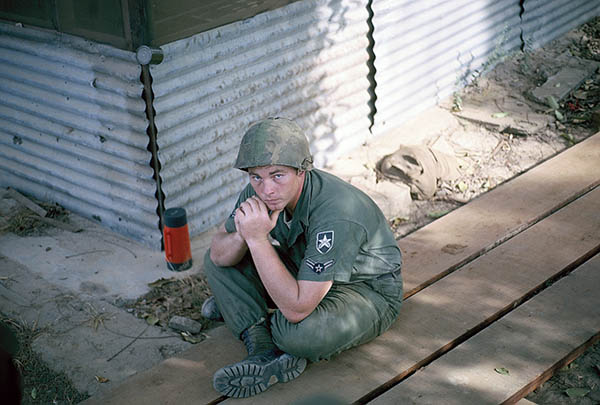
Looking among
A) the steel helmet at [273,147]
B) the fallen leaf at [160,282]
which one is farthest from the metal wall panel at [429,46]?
the steel helmet at [273,147]

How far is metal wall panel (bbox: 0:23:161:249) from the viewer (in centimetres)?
520

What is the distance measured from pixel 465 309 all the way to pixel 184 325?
1548mm

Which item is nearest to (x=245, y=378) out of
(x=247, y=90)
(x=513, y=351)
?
(x=513, y=351)

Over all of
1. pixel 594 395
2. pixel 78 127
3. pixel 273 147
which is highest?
pixel 273 147

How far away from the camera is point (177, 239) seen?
5.14 metres

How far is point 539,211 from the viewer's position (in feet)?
16.8

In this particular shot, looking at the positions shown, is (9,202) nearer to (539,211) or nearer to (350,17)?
(350,17)

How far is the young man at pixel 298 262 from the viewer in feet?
11.7

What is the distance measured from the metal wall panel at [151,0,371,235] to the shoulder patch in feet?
6.32

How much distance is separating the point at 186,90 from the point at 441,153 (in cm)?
224

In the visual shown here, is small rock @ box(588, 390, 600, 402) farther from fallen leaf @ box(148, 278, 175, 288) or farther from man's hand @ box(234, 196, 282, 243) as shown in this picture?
fallen leaf @ box(148, 278, 175, 288)

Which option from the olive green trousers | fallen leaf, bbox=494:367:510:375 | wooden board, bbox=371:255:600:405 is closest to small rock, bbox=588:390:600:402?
wooden board, bbox=371:255:600:405

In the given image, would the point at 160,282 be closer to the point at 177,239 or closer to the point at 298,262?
the point at 177,239

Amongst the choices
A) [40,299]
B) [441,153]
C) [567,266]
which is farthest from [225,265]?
[441,153]
